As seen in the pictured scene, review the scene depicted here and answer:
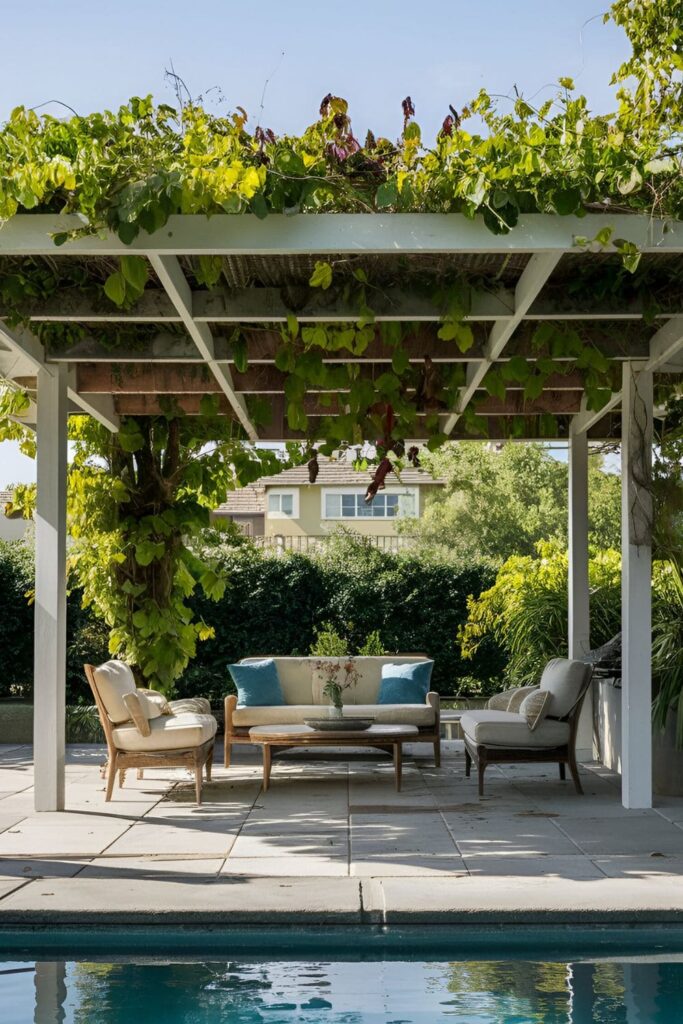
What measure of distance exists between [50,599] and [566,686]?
375 centimetres

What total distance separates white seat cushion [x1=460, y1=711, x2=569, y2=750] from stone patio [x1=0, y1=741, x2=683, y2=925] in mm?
384

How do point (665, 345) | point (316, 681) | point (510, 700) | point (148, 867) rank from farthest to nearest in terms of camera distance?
point (316, 681) → point (510, 700) → point (665, 345) → point (148, 867)

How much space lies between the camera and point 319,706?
10.4m

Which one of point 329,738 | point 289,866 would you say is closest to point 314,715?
point 329,738

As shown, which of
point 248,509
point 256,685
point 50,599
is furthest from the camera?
point 248,509

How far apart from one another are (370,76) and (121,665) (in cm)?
504

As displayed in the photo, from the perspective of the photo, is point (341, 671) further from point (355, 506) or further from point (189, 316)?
point (355, 506)

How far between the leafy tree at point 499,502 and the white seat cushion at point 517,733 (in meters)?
19.6

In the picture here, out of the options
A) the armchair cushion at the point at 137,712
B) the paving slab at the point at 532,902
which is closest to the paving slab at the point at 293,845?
the paving slab at the point at 532,902

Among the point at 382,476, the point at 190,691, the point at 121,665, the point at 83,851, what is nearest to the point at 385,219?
the point at 382,476

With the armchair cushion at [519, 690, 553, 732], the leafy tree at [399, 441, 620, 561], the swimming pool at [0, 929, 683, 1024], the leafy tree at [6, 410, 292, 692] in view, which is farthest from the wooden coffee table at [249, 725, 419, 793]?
the leafy tree at [399, 441, 620, 561]

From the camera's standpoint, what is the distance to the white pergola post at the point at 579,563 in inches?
418

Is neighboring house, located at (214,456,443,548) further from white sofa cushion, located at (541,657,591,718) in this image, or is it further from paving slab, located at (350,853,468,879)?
paving slab, located at (350,853,468,879)

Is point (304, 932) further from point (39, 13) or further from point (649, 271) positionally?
point (39, 13)
